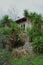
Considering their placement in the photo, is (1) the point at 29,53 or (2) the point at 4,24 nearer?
(1) the point at 29,53

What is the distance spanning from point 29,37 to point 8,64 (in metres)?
11.5

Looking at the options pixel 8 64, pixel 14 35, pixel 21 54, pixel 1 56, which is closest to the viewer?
pixel 1 56

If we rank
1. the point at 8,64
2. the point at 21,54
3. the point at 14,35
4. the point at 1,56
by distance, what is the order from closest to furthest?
the point at 1,56, the point at 8,64, the point at 21,54, the point at 14,35

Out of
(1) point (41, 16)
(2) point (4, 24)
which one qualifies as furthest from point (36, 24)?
(2) point (4, 24)

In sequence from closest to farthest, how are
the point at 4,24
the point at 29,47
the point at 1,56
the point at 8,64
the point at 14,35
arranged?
1. the point at 1,56
2. the point at 8,64
3. the point at 29,47
4. the point at 14,35
5. the point at 4,24

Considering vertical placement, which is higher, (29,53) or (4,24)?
(4,24)

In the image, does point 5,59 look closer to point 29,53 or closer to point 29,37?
point 29,53

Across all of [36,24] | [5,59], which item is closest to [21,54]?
[36,24]

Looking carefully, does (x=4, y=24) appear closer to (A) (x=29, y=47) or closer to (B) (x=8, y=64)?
(A) (x=29, y=47)

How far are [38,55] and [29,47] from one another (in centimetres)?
157

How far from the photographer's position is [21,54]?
18.1m

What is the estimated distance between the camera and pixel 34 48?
Result: 1925 centimetres

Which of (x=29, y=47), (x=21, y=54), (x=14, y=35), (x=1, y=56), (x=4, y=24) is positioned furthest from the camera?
(x=4, y=24)

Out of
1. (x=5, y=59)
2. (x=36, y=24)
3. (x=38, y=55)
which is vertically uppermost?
(x=36, y=24)
